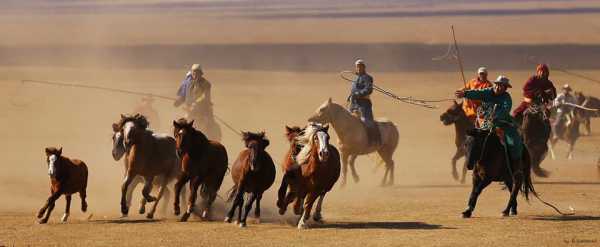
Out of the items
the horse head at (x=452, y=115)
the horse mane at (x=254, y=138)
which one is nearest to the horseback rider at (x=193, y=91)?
the horse head at (x=452, y=115)

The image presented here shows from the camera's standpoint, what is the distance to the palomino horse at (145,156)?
2019 centimetres

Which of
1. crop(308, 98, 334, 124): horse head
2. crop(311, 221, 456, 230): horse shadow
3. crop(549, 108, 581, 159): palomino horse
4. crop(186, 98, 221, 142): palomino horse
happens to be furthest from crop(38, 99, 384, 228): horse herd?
crop(549, 108, 581, 159): palomino horse

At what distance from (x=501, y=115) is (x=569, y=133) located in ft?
44.2

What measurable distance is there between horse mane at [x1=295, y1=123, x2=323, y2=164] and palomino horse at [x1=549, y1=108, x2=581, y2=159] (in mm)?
15196

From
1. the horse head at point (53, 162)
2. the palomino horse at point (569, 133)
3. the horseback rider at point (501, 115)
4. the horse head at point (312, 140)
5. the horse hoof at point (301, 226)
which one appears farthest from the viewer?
the palomino horse at point (569, 133)

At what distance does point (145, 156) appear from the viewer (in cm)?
2034

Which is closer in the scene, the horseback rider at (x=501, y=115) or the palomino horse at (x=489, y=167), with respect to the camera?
the palomino horse at (x=489, y=167)

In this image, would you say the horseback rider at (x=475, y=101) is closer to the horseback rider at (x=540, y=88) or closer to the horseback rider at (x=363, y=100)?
the horseback rider at (x=540, y=88)

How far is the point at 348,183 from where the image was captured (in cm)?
2775

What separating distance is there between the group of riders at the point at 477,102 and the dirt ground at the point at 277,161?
1.15 metres

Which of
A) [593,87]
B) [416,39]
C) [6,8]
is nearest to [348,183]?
[593,87]

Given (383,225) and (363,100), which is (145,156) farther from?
(363,100)

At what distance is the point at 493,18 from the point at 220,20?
2323 cm

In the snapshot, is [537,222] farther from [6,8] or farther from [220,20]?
[6,8]
